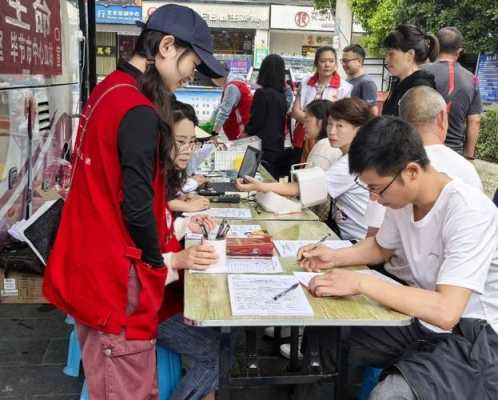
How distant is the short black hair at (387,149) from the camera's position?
160cm

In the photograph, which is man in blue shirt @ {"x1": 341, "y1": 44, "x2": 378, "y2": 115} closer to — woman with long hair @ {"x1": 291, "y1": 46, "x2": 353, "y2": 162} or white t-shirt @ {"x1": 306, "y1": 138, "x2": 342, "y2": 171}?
woman with long hair @ {"x1": 291, "y1": 46, "x2": 353, "y2": 162}

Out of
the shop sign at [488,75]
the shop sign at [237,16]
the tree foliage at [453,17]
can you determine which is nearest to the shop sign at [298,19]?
the shop sign at [237,16]

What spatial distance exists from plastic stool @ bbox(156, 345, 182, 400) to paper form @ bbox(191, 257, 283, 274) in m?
0.41

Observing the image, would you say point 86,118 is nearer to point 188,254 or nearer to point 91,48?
point 188,254

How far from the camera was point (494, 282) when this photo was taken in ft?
5.59

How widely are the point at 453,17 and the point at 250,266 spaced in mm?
7745

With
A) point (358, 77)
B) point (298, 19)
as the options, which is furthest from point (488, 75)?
point (298, 19)

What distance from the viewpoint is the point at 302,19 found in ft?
65.1

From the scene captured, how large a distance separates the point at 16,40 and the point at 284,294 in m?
2.49

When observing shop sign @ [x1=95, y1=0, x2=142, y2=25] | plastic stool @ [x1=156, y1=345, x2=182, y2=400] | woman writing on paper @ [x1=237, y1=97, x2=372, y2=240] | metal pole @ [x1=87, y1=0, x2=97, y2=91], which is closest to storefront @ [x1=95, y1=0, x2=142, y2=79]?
shop sign @ [x1=95, y1=0, x2=142, y2=25]

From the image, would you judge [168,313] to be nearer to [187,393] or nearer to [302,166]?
[187,393]

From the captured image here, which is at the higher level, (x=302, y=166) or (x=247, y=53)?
(x=247, y=53)

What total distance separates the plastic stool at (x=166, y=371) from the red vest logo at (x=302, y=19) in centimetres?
1910

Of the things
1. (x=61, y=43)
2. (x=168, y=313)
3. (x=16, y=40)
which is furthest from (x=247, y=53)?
(x=168, y=313)
